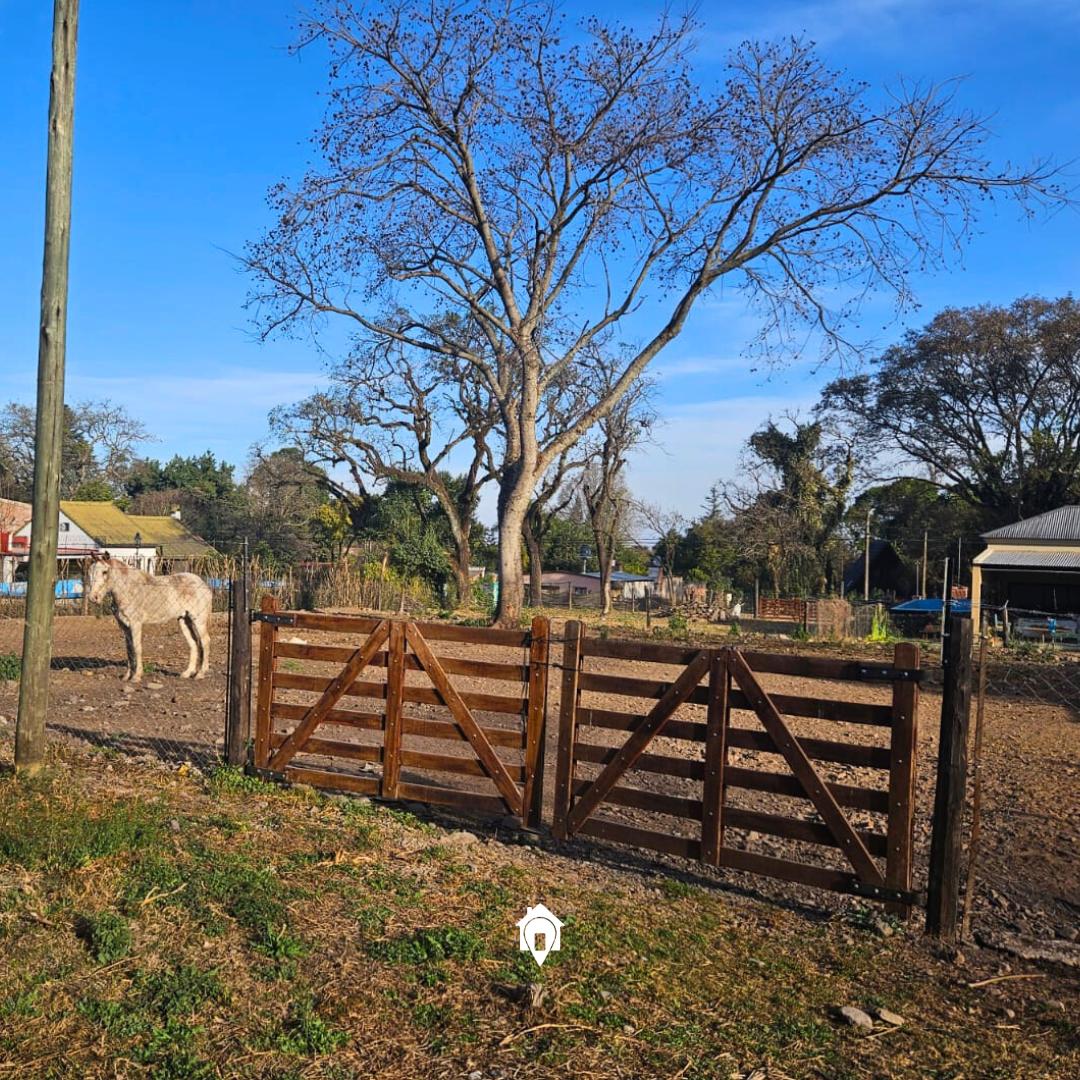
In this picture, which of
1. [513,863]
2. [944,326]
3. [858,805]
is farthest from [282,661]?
[944,326]

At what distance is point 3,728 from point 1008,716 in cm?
1193

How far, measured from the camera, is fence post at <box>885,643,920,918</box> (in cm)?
592

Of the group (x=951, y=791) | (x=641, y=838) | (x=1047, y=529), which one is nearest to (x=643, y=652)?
(x=641, y=838)

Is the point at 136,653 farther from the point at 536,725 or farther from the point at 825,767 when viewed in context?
the point at 825,767

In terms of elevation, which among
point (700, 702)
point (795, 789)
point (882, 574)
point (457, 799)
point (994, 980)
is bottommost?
point (994, 980)

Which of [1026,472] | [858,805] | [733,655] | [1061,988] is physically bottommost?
[1061,988]

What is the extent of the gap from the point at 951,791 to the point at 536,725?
8.58ft

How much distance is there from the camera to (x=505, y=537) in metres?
25.0

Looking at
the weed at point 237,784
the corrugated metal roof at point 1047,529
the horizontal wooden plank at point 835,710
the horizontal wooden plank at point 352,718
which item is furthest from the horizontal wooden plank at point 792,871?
the corrugated metal roof at point 1047,529

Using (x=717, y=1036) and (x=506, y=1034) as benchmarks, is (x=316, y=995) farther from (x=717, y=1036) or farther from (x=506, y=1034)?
(x=717, y=1036)

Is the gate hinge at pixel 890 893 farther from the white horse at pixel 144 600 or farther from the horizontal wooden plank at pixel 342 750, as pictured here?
the white horse at pixel 144 600

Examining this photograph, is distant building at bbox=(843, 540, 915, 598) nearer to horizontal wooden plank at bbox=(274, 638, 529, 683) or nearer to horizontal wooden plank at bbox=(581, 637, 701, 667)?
horizontal wooden plank at bbox=(274, 638, 529, 683)

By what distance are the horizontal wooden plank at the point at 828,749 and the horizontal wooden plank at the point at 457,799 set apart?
5.81ft

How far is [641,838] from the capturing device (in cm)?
675
